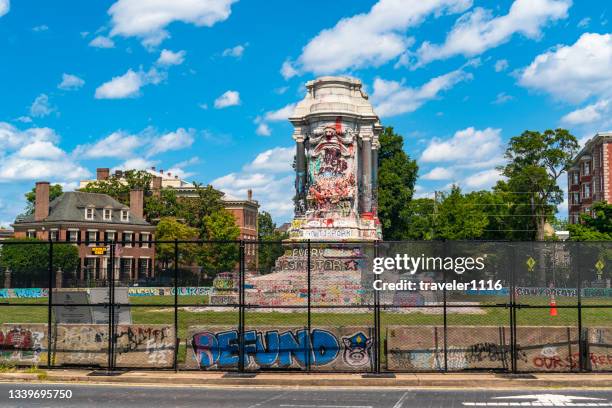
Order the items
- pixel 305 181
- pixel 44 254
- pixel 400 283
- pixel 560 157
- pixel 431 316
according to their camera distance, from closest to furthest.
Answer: pixel 400 283, pixel 431 316, pixel 305 181, pixel 44 254, pixel 560 157

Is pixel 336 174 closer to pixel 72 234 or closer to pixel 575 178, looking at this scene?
pixel 72 234

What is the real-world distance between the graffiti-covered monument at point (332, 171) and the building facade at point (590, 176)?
38.3 meters

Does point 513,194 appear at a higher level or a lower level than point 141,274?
higher

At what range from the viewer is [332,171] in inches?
2238

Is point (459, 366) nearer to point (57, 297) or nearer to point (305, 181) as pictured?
point (57, 297)

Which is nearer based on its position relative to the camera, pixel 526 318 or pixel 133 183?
pixel 526 318

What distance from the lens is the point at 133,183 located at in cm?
11600

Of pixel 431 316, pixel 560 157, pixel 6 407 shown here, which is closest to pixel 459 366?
pixel 6 407

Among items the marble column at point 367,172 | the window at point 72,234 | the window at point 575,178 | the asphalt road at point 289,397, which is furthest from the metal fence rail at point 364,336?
the window at point 575,178

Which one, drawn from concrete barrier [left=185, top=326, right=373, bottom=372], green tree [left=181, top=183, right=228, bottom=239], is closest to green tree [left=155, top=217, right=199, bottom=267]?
green tree [left=181, top=183, right=228, bottom=239]

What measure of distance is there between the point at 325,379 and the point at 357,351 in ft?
5.10

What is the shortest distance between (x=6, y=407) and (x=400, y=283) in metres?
10.2

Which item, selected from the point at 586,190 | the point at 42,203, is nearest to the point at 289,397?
the point at 42,203

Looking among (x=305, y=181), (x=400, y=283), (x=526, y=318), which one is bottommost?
(x=526, y=318)
